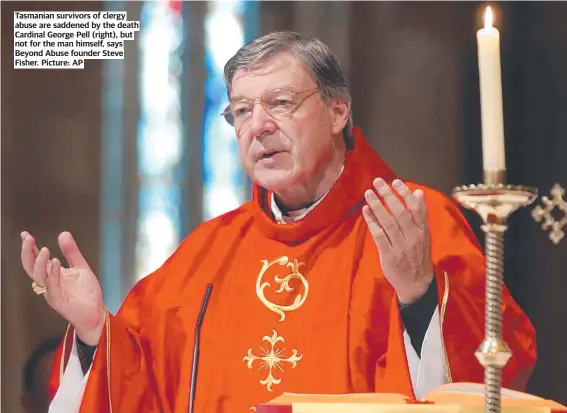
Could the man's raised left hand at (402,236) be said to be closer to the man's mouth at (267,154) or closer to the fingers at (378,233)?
the fingers at (378,233)

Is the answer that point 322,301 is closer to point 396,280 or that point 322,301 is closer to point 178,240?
point 396,280

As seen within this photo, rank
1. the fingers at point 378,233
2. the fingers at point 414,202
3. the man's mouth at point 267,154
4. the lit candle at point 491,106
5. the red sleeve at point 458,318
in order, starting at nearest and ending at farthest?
the lit candle at point 491,106 → the fingers at point 414,202 → the fingers at point 378,233 → the red sleeve at point 458,318 → the man's mouth at point 267,154

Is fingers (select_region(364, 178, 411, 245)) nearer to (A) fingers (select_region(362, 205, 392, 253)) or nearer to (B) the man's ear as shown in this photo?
(A) fingers (select_region(362, 205, 392, 253))

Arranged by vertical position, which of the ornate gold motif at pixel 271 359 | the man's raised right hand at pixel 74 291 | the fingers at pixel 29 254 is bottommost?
the ornate gold motif at pixel 271 359

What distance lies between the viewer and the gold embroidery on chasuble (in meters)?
2.88

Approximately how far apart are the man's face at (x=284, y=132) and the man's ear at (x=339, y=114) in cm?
3

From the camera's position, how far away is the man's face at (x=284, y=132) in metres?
2.99

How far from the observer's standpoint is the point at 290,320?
2943mm

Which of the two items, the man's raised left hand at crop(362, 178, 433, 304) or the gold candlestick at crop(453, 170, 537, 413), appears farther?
the man's raised left hand at crop(362, 178, 433, 304)

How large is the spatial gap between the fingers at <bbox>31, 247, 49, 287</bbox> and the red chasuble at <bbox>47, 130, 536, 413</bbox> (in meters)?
0.25

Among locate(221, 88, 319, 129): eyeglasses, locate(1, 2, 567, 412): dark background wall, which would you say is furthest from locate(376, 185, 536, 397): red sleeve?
locate(221, 88, 319, 129): eyeglasses

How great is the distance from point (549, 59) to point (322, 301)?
114 centimetres

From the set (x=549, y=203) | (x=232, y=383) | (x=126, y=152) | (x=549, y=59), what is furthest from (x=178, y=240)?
(x=549, y=203)

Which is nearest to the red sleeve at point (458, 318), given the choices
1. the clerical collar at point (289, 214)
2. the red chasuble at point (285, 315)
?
the red chasuble at point (285, 315)
